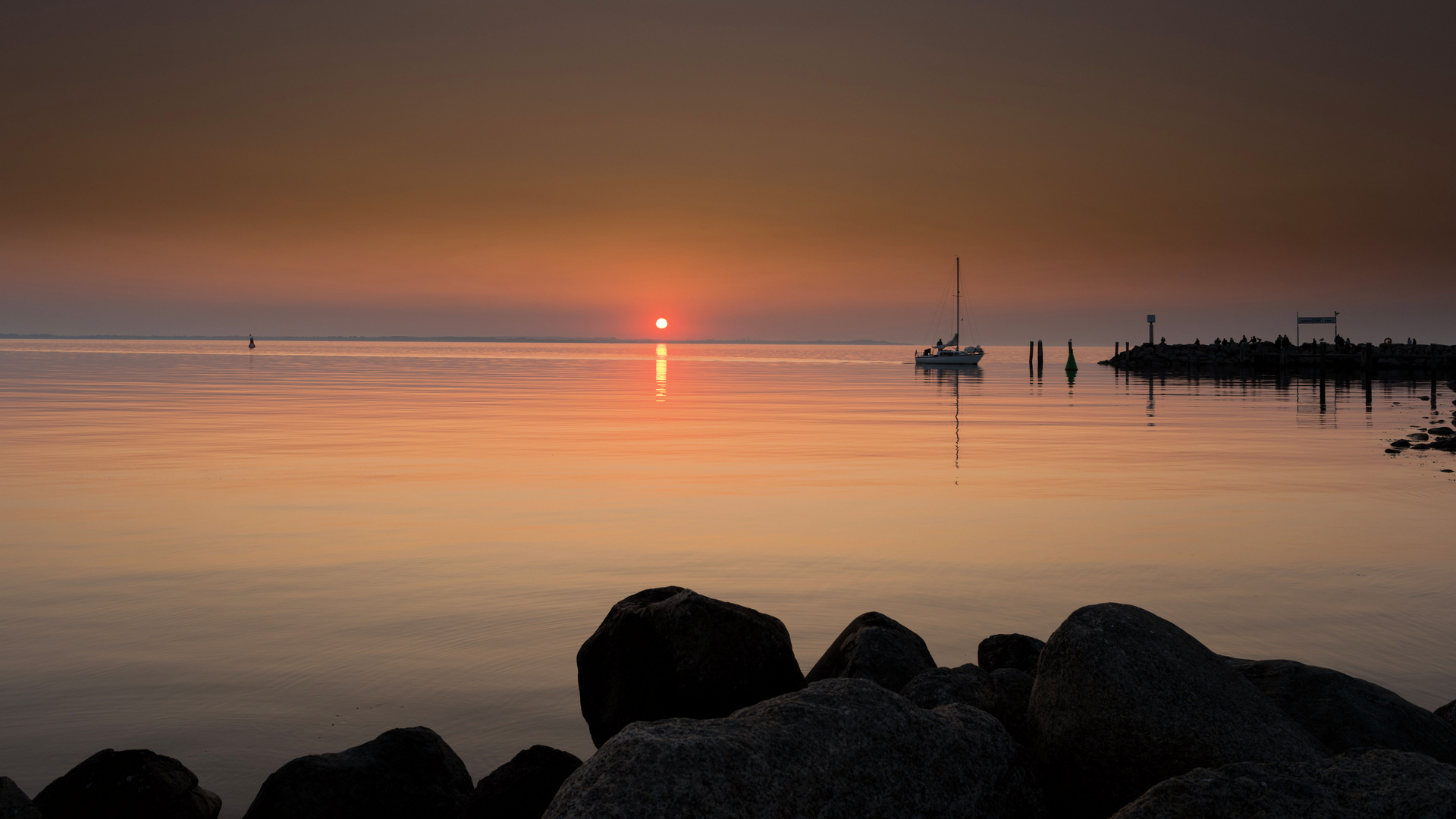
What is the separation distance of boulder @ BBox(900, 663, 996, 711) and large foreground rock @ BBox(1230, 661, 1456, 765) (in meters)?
1.71

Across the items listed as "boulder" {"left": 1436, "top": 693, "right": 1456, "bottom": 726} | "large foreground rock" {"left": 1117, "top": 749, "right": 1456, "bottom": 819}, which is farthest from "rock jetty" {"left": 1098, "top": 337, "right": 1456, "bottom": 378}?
"large foreground rock" {"left": 1117, "top": 749, "right": 1456, "bottom": 819}

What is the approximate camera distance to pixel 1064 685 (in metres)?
5.61

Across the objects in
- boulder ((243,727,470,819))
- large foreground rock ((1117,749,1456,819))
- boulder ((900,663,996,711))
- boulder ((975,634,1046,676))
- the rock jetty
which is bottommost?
boulder ((243,727,470,819))

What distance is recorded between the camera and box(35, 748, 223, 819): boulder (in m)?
5.77

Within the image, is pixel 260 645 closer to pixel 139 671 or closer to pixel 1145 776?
pixel 139 671

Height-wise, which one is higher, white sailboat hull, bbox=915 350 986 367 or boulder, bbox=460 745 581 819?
white sailboat hull, bbox=915 350 986 367

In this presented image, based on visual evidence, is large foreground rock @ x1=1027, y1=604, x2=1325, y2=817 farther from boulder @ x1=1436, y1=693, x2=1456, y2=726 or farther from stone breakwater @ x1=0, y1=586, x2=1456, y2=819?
boulder @ x1=1436, y1=693, x2=1456, y2=726

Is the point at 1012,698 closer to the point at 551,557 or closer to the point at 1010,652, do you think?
the point at 1010,652

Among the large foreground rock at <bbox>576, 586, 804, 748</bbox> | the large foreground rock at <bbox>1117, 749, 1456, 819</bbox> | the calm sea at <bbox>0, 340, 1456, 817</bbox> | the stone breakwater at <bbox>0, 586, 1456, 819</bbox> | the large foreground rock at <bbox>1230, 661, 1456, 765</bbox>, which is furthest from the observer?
the calm sea at <bbox>0, 340, 1456, 817</bbox>

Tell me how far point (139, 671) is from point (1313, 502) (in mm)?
16976

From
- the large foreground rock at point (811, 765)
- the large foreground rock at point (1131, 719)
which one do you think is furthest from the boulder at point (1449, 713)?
the large foreground rock at point (811, 765)

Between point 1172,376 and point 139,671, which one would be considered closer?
point 139,671

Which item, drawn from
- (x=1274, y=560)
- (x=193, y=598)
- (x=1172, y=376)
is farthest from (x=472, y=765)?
(x=1172, y=376)

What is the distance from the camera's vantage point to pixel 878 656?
301 inches
